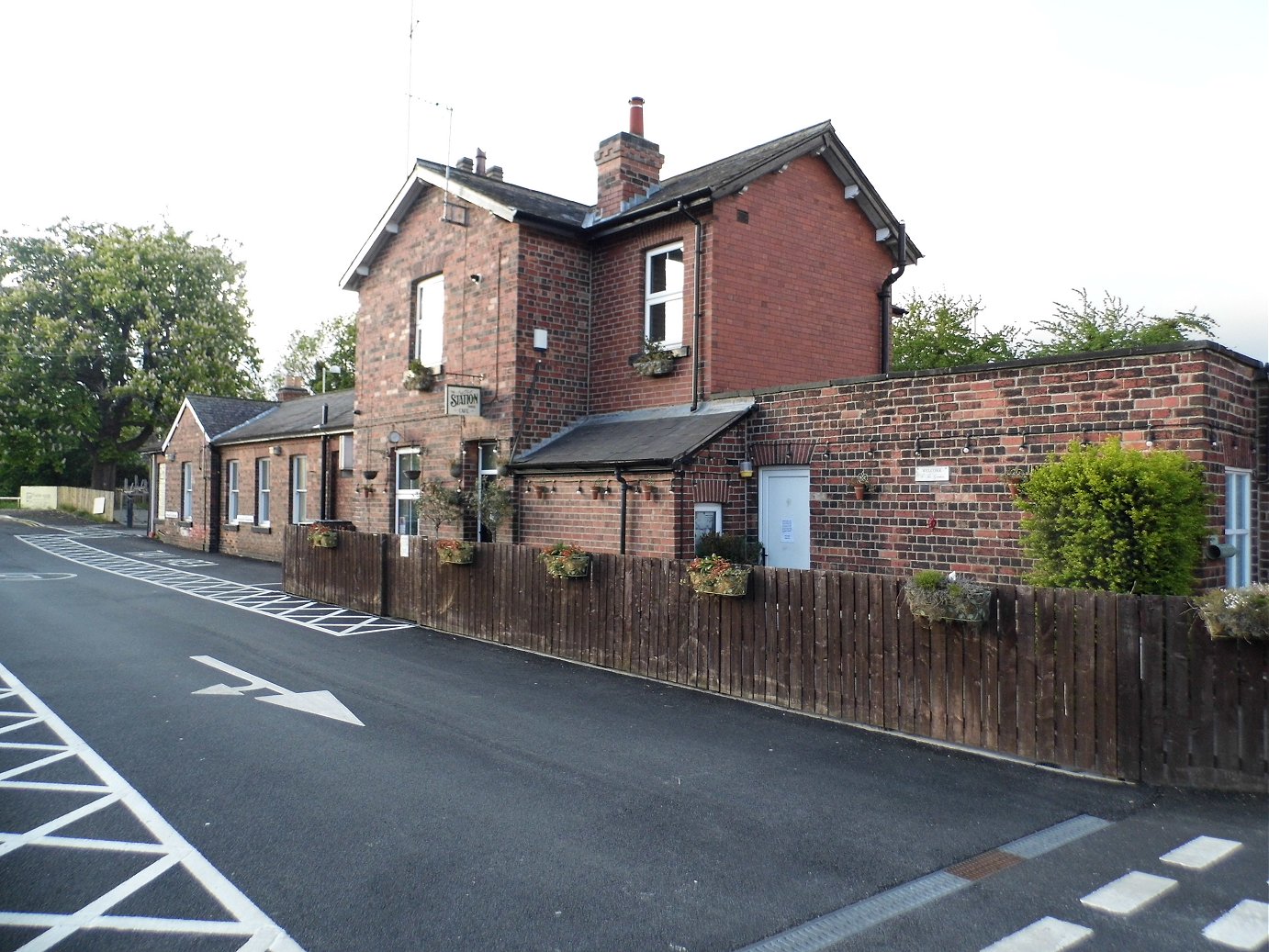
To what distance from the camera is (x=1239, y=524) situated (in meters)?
9.35

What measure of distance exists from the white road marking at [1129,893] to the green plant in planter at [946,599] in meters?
2.44

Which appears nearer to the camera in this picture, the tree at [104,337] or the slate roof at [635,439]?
the slate roof at [635,439]

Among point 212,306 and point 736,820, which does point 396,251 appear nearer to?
point 736,820

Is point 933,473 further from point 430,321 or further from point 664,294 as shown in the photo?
point 430,321

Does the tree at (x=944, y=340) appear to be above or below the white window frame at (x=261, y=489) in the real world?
above

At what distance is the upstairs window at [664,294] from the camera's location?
1475 centimetres

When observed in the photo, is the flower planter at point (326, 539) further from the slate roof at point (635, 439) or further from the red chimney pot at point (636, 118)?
the red chimney pot at point (636, 118)

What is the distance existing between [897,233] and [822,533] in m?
8.04

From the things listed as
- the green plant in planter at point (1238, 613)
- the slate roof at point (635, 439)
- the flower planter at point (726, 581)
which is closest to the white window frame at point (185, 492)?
the slate roof at point (635, 439)

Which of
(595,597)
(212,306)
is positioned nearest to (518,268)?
(595,597)

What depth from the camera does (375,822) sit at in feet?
18.2

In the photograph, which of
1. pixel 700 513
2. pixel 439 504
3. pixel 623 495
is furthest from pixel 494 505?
pixel 700 513

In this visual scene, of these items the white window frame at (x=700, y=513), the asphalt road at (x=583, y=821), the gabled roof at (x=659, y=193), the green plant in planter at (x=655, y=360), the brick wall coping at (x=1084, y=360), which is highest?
the gabled roof at (x=659, y=193)

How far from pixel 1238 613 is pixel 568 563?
6.79 metres
